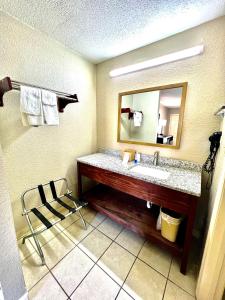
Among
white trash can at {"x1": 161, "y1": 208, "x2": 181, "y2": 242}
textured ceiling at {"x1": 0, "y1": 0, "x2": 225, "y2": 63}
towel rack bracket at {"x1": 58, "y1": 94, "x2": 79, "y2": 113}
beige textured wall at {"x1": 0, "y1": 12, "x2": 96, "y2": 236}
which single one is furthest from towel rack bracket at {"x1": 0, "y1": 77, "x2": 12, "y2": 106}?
white trash can at {"x1": 161, "y1": 208, "x2": 181, "y2": 242}

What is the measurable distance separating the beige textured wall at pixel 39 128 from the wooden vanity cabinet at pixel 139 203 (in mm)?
413

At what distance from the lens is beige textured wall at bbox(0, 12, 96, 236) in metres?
Answer: 1.24

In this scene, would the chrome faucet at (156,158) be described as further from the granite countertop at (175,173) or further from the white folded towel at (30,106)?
the white folded towel at (30,106)

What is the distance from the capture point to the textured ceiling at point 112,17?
1.04 m

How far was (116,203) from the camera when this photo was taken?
5.81 feet

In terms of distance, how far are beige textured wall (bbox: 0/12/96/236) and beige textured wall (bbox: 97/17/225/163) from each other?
0.68 metres

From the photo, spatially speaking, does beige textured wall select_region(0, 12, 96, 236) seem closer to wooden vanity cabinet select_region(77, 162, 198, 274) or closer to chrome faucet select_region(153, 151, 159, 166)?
wooden vanity cabinet select_region(77, 162, 198, 274)

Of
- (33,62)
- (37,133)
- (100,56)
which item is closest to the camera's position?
(33,62)

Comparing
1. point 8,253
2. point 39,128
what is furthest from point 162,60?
point 8,253

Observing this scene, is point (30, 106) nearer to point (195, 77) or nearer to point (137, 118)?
point (137, 118)

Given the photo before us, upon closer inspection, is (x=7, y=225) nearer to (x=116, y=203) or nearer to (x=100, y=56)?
(x=116, y=203)

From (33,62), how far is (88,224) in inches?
78.8

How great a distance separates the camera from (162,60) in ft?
4.64

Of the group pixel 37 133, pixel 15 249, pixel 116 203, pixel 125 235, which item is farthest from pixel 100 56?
pixel 125 235
